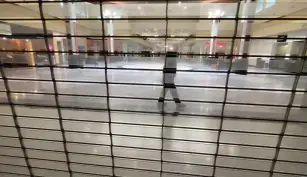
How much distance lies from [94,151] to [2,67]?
1.23 m

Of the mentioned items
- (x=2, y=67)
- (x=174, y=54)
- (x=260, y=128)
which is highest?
(x=174, y=54)

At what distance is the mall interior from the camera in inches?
43.1

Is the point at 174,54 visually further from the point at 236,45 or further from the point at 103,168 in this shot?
the point at 103,168

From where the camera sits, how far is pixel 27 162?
158 centimetres

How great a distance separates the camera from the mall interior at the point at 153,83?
1095 mm

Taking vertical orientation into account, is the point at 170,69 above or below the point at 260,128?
above

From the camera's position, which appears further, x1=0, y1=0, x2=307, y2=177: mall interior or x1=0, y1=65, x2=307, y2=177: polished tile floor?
x1=0, y1=65, x2=307, y2=177: polished tile floor

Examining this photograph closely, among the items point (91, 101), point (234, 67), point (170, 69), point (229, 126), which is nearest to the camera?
point (234, 67)

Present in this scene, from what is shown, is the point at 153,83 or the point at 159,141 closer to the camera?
the point at 153,83

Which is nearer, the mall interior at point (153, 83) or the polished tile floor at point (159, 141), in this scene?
the mall interior at point (153, 83)

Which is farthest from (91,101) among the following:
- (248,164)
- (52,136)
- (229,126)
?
(248,164)

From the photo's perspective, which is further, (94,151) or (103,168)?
(94,151)

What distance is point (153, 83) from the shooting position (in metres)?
1.58

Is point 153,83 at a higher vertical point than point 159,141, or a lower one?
higher
